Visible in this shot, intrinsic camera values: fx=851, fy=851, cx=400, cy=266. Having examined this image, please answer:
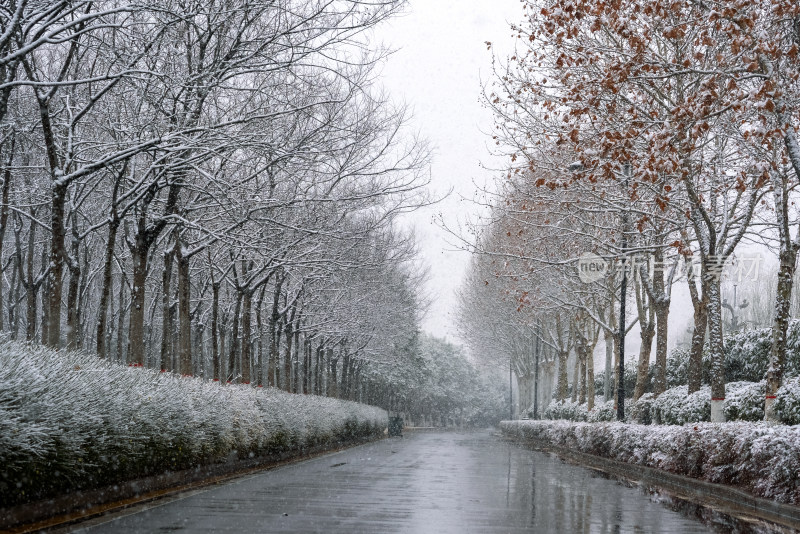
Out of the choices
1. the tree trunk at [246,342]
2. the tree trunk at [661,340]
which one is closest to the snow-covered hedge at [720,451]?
the tree trunk at [661,340]

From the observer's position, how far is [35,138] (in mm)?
24344

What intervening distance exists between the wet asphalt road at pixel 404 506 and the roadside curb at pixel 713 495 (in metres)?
1.06

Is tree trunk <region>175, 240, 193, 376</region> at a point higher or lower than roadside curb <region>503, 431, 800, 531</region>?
higher

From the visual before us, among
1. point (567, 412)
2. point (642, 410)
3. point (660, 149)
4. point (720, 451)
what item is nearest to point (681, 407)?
point (642, 410)

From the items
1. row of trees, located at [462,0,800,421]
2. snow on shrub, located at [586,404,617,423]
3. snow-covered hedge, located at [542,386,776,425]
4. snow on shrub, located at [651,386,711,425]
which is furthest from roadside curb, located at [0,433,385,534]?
snow on shrub, located at [586,404,617,423]

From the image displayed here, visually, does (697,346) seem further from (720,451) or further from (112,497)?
(112,497)

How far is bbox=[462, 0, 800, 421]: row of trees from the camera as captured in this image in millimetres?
13570

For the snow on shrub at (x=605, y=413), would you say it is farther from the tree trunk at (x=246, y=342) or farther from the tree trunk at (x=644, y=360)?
the tree trunk at (x=246, y=342)

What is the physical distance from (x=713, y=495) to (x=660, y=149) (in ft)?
22.4

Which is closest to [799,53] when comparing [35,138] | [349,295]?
[35,138]

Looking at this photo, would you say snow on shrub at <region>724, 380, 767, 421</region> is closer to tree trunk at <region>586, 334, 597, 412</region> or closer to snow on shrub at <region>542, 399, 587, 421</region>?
tree trunk at <region>586, 334, 597, 412</region>

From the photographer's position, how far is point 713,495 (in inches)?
631

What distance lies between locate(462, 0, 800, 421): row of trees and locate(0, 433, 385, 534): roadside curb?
27.5ft

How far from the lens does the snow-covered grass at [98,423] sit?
8.94 metres
